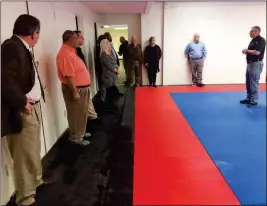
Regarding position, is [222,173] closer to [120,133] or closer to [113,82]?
[120,133]

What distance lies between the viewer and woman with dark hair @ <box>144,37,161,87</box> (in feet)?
15.1

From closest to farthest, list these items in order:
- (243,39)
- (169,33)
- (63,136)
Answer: (63,136), (243,39), (169,33)

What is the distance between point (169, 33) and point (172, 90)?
1.16 meters

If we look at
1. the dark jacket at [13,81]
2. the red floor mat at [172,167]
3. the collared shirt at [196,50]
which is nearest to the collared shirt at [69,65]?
the dark jacket at [13,81]

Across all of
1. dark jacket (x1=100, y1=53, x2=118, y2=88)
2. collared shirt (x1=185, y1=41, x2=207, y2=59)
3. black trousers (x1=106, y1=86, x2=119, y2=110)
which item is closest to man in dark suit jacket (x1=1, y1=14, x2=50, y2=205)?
dark jacket (x1=100, y1=53, x2=118, y2=88)

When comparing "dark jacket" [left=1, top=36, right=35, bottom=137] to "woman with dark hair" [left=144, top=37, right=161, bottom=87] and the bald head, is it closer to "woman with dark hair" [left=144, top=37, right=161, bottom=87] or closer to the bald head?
"woman with dark hair" [left=144, top=37, right=161, bottom=87]

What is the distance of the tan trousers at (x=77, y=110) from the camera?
6.70 ft

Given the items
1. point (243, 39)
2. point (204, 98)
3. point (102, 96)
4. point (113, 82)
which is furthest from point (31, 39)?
point (243, 39)

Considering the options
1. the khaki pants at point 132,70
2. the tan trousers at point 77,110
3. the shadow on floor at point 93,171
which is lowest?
the shadow on floor at point 93,171

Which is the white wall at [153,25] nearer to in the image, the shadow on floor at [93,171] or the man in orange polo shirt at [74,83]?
the shadow on floor at [93,171]

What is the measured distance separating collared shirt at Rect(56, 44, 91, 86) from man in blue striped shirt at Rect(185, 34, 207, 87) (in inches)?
121

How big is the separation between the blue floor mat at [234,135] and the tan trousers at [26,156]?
3.64ft

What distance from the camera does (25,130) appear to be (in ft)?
4.13

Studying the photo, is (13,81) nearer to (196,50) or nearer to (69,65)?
(69,65)
